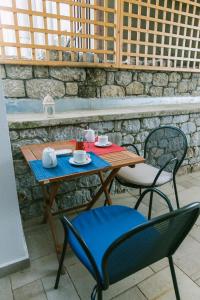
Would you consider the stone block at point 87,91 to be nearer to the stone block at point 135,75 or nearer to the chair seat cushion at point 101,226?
the stone block at point 135,75

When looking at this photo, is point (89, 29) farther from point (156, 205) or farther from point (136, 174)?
point (156, 205)

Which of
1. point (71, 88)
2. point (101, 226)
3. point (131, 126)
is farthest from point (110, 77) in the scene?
point (101, 226)

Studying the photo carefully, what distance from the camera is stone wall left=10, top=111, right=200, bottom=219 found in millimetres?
1794

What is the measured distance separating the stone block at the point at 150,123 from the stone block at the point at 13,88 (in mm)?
1322

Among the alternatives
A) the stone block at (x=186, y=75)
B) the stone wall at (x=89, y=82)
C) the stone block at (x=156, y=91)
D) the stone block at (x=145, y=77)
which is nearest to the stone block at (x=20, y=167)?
the stone wall at (x=89, y=82)

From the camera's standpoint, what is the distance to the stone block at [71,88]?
2.26m

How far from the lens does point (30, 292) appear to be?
4.22ft

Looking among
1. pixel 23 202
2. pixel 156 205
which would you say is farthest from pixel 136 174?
pixel 23 202

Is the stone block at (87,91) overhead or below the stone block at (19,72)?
below

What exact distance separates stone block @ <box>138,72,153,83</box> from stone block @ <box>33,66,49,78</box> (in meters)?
1.19

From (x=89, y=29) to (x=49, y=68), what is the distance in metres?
0.84

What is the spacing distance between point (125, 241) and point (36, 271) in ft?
3.39

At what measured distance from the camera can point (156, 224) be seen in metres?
0.71

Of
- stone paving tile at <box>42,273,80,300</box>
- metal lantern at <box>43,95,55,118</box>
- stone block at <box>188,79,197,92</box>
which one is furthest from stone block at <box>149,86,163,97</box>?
stone paving tile at <box>42,273,80,300</box>
